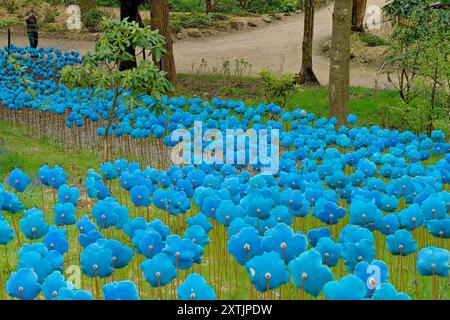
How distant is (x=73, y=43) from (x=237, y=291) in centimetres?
2376

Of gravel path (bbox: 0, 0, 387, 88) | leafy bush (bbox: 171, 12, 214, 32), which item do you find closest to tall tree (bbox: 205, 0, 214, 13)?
leafy bush (bbox: 171, 12, 214, 32)

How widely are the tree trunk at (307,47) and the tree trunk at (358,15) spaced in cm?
916

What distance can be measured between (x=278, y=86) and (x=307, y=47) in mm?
5810

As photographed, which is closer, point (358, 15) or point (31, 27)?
point (31, 27)

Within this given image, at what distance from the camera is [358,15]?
29156 millimetres

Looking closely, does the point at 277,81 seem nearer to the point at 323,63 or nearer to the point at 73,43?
the point at 323,63

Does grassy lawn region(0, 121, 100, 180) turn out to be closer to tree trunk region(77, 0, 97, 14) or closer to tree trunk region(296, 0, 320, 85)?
tree trunk region(296, 0, 320, 85)

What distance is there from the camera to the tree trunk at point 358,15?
28.7 metres

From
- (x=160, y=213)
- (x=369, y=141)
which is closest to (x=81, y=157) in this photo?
(x=160, y=213)

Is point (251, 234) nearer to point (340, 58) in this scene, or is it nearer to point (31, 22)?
point (340, 58)

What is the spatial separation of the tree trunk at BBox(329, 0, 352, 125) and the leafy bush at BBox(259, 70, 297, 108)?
76.1 inches

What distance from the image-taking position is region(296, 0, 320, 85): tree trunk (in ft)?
65.4

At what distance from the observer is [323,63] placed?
25109 millimetres

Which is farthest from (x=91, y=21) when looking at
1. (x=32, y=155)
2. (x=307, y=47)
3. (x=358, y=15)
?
(x=32, y=155)
